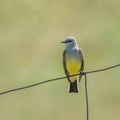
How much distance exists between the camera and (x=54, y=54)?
12.2m

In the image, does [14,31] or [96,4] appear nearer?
[14,31]

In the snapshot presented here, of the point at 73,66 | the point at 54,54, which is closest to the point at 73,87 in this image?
the point at 73,66

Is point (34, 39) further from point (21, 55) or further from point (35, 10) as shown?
point (35, 10)

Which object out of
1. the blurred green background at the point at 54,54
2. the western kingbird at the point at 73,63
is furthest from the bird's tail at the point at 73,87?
the blurred green background at the point at 54,54

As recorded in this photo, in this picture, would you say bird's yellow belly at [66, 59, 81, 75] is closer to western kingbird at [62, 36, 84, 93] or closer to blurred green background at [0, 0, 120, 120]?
western kingbird at [62, 36, 84, 93]

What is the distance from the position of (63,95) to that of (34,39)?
2268mm

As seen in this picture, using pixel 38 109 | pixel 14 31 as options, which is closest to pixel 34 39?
pixel 14 31

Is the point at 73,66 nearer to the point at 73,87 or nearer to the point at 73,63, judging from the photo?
the point at 73,63

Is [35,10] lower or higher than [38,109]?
higher

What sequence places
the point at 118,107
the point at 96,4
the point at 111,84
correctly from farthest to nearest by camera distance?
the point at 96,4 → the point at 111,84 → the point at 118,107

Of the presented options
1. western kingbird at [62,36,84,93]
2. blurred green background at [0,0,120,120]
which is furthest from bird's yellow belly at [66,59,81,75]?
blurred green background at [0,0,120,120]

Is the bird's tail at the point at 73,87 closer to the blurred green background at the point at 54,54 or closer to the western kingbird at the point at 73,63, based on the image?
the western kingbird at the point at 73,63

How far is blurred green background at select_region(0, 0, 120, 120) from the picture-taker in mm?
10384

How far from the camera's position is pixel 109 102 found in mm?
10516
